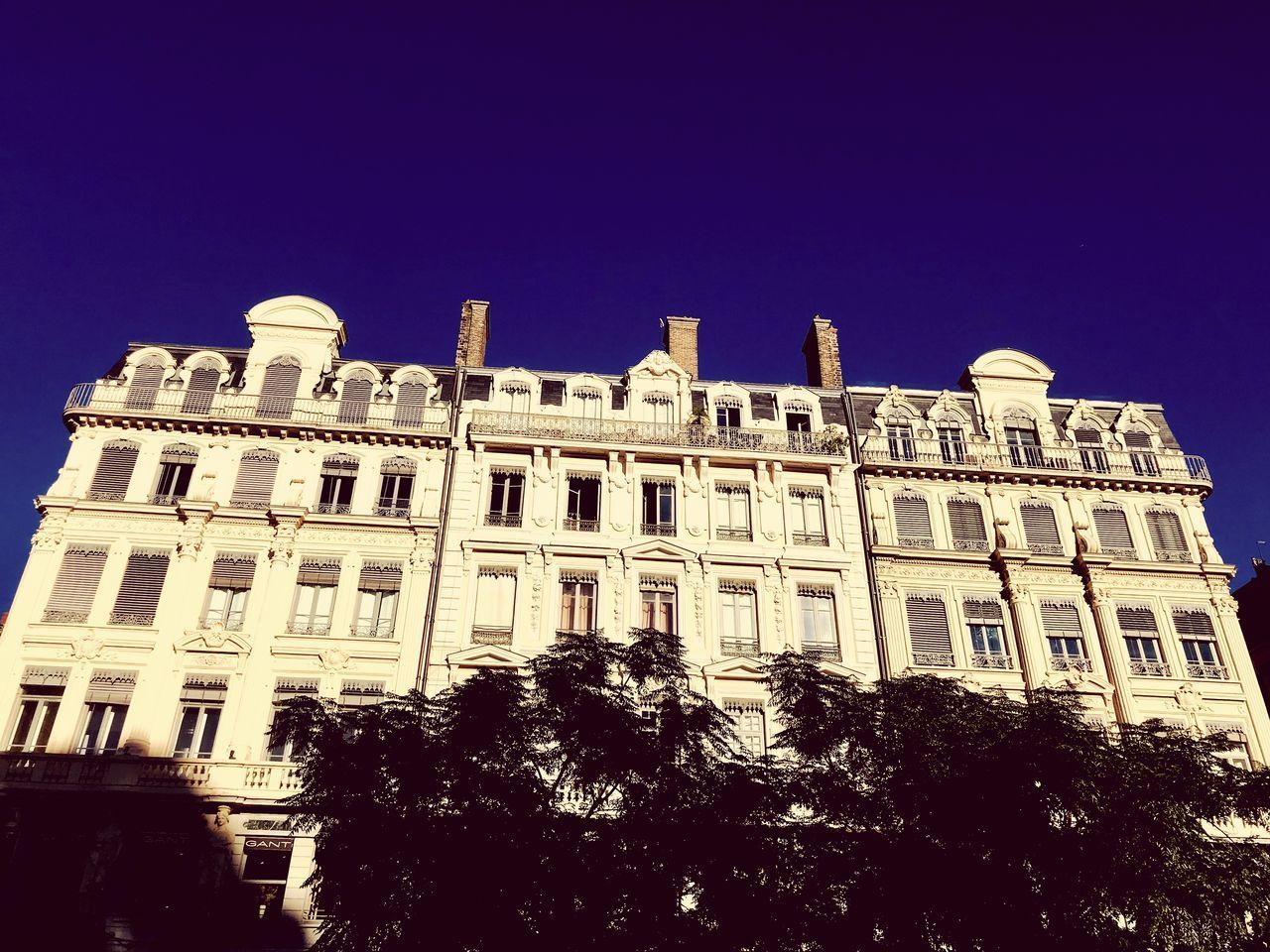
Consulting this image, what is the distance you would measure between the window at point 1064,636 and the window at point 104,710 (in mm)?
25307

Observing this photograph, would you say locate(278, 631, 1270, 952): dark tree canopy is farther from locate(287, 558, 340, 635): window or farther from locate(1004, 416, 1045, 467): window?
locate(1004, 416, 1045, 467): window

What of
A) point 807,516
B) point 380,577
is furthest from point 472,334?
point 807,516

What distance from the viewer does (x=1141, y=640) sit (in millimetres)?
27141

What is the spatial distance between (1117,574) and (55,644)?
99.2ft

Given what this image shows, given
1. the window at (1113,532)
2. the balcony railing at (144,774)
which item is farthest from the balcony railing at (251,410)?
the window at (1113,532)

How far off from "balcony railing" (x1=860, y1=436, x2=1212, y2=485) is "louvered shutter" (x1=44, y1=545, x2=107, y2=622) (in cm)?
2294

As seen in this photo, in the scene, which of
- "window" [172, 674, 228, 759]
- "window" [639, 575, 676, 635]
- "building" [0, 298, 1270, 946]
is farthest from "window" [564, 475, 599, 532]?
"window" [172, 674, 228, 759]

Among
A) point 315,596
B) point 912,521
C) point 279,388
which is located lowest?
point 315,596

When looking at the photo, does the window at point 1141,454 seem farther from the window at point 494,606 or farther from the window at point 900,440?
the window at point 494,606

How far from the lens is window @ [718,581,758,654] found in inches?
1024

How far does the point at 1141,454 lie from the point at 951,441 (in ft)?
21.2

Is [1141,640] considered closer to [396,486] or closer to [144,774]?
[396,486]

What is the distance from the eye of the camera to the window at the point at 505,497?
27417 mm

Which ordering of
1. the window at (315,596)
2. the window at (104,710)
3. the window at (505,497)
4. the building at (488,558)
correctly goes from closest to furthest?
the building at (488,558)
the window at (104,710)
the window at (315,596)
the window at (505,497)
